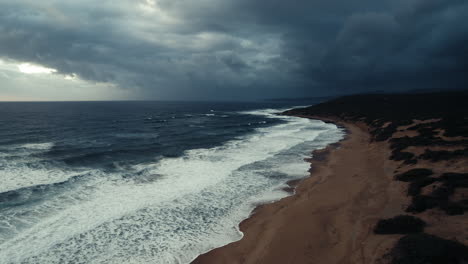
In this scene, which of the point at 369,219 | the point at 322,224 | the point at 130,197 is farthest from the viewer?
the point at 130,197

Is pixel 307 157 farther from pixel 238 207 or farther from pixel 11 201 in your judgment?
pixel 11 201

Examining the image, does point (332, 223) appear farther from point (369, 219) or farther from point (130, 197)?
point (130, 197)

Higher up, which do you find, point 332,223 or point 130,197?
point 332,223

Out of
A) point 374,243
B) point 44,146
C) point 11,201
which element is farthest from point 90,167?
point 374,243

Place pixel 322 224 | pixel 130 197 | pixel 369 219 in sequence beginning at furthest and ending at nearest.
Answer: pixel 130 197 → pixel 322 224 → pixel 369 219

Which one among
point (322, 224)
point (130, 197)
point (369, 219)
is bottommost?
point (130, 197)

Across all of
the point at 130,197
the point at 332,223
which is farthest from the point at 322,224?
the point at 130,197

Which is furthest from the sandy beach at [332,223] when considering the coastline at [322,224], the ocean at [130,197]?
the ocean at [130,197]

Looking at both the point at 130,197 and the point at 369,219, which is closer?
the point at 369,219
